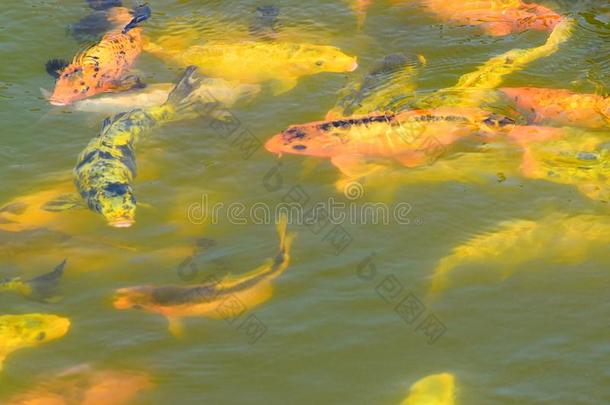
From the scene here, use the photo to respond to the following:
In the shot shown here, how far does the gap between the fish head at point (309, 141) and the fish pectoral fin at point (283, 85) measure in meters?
1.13

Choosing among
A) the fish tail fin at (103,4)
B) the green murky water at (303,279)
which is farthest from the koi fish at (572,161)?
the fish tail fin at (103,4)

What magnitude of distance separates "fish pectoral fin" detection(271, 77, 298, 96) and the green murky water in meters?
0.10

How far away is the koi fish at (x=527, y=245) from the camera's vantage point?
258 inches

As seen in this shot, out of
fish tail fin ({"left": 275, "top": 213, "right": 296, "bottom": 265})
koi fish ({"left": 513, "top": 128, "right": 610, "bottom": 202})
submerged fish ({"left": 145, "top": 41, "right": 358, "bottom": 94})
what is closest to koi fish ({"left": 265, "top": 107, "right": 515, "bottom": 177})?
koi fish ({"left": 513, "top": 128, "right": 610, "bottom": 202})

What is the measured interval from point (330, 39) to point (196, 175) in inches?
122

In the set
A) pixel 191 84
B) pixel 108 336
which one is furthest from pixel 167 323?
pixel 191 84

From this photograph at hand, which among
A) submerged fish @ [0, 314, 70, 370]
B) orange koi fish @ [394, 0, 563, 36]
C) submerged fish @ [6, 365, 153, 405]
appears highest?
orange koi fish @ [394, 0, 563, 36]

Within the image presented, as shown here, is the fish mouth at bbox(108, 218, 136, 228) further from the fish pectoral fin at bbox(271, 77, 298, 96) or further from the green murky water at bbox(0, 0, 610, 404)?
the fish pectoral fin at bbox(271, 77, 298, 96)

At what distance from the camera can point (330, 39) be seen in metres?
10.1

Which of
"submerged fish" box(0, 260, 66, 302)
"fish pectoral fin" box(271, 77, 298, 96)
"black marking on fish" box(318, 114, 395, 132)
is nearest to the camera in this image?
"submerged fish" box(0, 260, 66, 302)

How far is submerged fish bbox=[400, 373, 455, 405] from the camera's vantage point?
545 cm

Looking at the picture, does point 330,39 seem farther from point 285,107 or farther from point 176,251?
point 176,251

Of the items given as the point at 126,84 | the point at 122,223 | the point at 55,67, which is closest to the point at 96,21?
the point at 55,67

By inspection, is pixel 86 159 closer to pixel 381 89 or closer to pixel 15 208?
pixel 15 208
